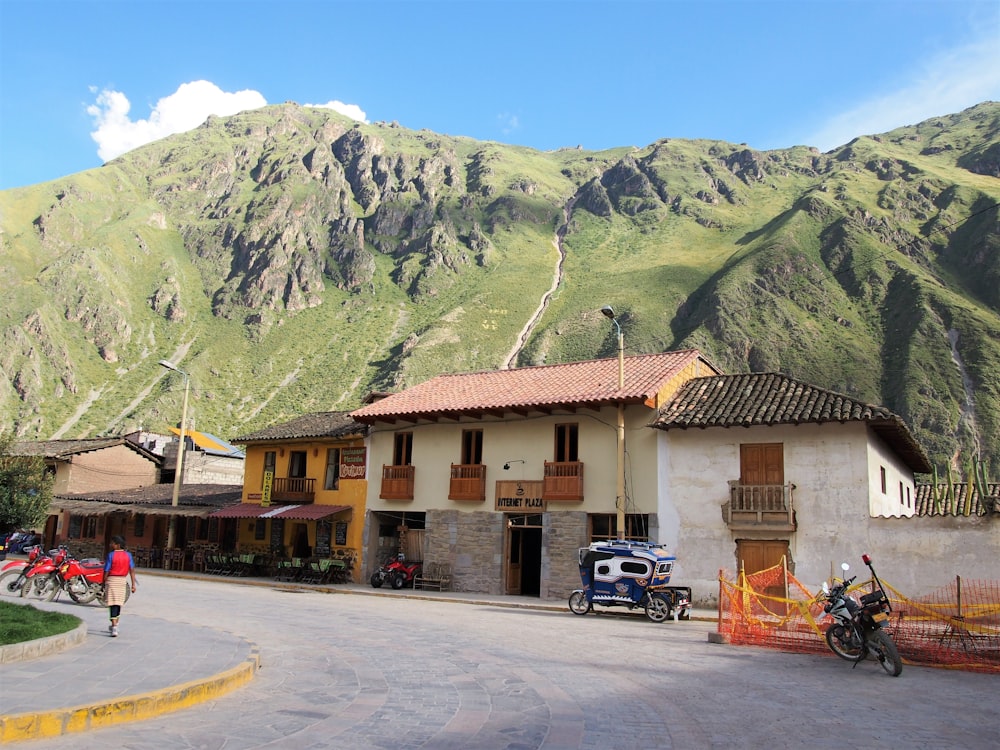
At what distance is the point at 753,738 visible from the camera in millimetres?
7309

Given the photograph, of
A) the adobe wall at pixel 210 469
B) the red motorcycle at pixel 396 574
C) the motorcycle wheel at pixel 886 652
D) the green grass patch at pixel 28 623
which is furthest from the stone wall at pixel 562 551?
the adobe wall at pixel 210 469

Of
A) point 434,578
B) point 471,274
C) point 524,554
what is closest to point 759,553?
point 524,554

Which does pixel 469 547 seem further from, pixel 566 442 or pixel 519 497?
pixel 566 442

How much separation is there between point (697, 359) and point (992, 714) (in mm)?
21016

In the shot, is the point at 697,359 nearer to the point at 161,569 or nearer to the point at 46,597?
the point at 46,597

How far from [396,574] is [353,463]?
5.45 m

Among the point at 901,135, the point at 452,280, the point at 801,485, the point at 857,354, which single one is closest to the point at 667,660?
the point at 801,485

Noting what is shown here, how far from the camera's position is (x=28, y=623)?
35.4ft

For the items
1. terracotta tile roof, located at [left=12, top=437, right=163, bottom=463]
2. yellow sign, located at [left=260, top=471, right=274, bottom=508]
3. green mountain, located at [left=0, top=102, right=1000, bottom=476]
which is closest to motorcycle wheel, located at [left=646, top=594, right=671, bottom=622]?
yellow sign, located at [left=260, top=471, right=274, bottom=508]

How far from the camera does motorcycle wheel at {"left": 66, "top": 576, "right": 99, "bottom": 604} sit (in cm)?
1811

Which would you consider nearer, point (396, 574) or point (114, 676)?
point (114, 676)

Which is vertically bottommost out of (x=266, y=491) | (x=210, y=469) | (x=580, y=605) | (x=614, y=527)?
(x=580, y=605)

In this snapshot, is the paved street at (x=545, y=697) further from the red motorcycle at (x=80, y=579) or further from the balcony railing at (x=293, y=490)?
the balcony railing at (x=293, y=490)

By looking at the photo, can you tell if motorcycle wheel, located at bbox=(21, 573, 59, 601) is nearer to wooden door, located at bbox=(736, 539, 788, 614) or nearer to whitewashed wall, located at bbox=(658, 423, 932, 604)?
whitewashed wall, located at bbox=(658, 423, 932, 604)
